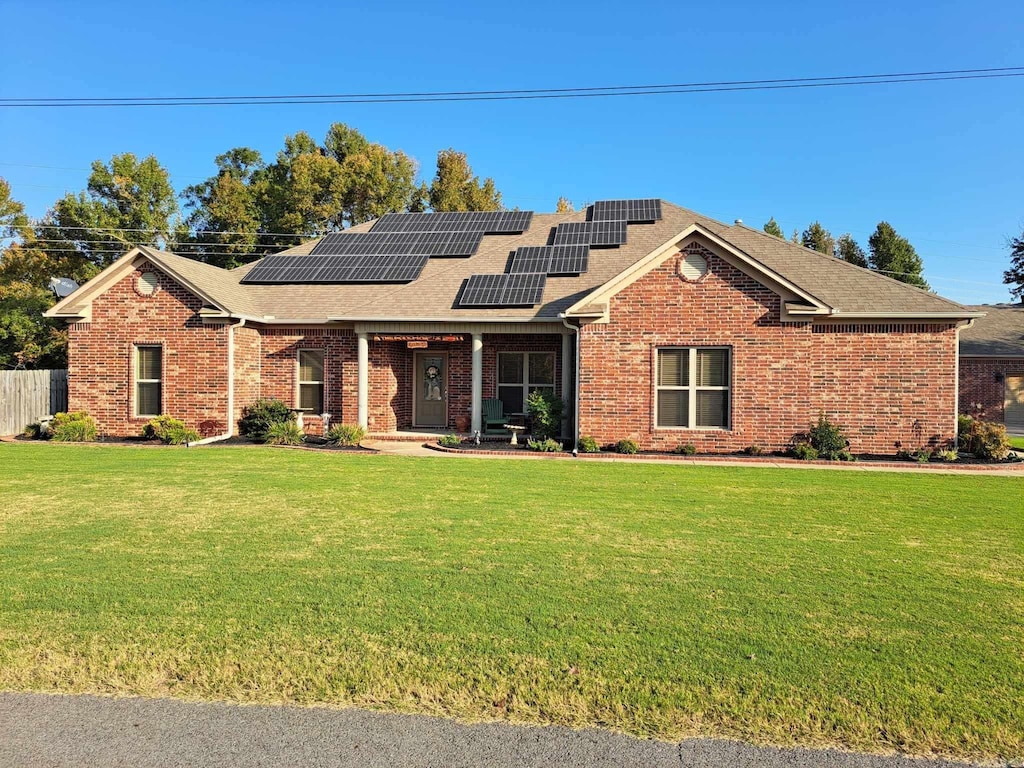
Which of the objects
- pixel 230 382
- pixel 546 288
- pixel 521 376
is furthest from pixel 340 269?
pixel 521 376

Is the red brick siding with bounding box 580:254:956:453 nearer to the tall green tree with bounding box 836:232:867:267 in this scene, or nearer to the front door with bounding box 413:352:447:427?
the front door with bounding box 413:352:447:427

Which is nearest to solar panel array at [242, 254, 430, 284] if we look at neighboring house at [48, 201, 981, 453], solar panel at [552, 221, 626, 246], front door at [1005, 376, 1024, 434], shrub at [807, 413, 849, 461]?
neighboring house at [48, 201, 981, 453]

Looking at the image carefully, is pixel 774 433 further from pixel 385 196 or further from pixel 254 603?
pixel 385 196

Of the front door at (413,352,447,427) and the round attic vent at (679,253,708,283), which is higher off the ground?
the round attic vent at (679,253,708,283)

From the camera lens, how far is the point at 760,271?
44.7ft

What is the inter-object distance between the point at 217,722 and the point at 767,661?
124 inches

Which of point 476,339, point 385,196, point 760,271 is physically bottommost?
point 476,339

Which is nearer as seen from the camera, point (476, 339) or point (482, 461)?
point (482, 461)

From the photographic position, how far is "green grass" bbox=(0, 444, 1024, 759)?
348 cm

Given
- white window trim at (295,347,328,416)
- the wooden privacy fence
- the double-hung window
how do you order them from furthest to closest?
white window trim at (295,347,328,416)
the double-hung window
the wooden privacy fence

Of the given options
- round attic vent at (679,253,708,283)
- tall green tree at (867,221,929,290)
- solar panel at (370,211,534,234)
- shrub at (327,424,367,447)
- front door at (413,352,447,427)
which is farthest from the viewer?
tall green tree at (867,221,929,290)

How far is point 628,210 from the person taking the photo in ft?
69.7

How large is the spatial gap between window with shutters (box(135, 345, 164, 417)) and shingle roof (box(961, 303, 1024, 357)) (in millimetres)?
27419

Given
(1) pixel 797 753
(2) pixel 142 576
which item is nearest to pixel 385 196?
(2) pixel 142 576
